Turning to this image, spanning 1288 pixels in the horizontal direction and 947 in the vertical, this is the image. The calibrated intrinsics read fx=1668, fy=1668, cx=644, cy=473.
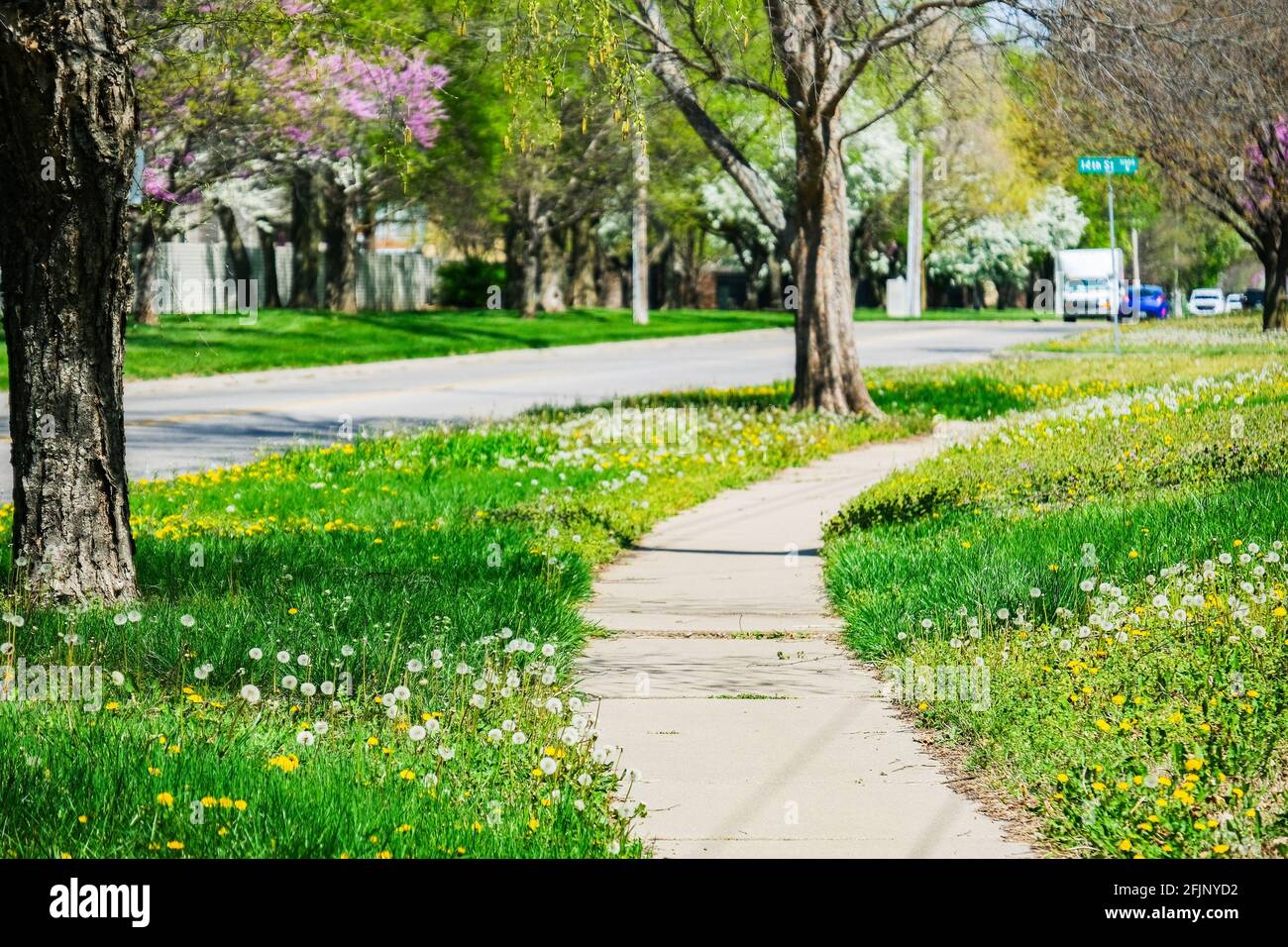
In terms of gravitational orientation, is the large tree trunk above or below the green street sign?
below

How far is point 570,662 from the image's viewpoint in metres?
7.39

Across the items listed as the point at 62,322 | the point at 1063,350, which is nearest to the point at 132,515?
the point at 62,322

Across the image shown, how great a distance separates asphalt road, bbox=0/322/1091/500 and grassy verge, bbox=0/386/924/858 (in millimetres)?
5161

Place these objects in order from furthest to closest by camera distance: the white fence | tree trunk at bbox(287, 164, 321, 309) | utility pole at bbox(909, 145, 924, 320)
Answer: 1. utility pole at bbox(909, 145, 924, 320)
2. the white fence
3. tree trunk at bbox(287, 164, 321, 309)

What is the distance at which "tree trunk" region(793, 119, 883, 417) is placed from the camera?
17.5 meters

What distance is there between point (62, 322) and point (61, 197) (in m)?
0.57

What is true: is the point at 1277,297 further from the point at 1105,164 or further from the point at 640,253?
the point at 640,253

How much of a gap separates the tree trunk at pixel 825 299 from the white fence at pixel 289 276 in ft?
102

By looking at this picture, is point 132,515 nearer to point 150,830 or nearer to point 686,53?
point 150,830

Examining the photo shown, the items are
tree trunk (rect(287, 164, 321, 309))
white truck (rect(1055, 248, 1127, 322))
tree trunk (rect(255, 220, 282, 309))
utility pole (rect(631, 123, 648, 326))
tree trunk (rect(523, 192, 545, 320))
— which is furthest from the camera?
white truck (rect(1055, 248, 1127, 322))

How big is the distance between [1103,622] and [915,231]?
166ft

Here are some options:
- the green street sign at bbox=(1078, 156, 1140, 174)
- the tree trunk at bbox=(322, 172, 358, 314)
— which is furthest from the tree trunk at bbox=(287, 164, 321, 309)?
the green street sign at bbox=(1078, 156, 1140, 174)

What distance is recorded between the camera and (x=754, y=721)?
257 inches

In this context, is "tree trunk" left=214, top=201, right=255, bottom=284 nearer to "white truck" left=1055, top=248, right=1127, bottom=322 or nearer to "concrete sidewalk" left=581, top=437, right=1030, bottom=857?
"white truck" left=1055, top=248, right=1127, bottom=322
